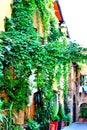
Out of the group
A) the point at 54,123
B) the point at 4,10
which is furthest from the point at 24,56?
the point at 54,123

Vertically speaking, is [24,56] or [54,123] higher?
[24,56]

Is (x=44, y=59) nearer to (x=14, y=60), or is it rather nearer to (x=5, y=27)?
(x=14, y=60)

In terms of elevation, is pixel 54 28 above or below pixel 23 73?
above

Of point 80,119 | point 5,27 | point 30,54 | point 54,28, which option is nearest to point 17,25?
point 5,27

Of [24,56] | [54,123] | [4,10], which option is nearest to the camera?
[24,56]

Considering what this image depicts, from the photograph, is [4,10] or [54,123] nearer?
[4,10]

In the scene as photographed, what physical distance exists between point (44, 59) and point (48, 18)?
398cm

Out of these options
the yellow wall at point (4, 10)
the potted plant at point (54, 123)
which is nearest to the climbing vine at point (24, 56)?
the yellow wall at point (4, 10)

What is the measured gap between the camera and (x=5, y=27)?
34.2ft

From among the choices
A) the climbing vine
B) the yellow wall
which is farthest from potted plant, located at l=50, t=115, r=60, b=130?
the yellow wall

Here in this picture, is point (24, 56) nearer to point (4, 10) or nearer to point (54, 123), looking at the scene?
point (4, 10)

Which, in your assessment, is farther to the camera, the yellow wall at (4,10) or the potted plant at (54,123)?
the potted plant at (54,123)

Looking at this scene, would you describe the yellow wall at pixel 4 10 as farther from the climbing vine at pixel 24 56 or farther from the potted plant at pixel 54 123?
the potted plant at pixel 54 123

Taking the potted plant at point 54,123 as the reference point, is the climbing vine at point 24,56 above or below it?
above
